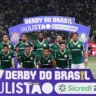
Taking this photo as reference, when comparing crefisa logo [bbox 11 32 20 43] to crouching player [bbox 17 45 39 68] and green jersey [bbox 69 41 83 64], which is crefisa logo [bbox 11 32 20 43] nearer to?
green jersey [bbox 69 41 83 64]

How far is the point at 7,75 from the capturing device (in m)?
7.50

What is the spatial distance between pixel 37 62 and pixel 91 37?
1539cm

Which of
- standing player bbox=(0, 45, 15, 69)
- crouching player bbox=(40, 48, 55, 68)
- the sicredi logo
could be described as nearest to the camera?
the sicredi logo

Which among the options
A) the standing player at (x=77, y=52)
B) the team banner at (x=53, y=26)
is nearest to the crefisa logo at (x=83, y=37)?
the team banner at (x=53, y=26)

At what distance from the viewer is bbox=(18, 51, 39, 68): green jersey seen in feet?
35.3

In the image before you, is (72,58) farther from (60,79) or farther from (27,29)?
(60,79)

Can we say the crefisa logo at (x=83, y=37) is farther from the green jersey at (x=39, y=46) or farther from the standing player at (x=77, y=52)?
A: the green jersey at (x=39, y=46)

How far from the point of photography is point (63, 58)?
36.3ft

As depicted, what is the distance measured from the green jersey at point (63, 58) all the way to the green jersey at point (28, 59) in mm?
669

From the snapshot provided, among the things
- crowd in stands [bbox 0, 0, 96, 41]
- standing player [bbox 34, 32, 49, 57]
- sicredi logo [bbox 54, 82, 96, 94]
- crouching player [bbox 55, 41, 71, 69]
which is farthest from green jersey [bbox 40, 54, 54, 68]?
crowd in stands [bbox 0, 0, 96, 41]

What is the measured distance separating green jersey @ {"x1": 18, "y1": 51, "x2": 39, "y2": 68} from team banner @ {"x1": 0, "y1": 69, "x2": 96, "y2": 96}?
3.18 m

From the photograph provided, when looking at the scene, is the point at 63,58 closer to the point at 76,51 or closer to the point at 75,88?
the point at 76,51

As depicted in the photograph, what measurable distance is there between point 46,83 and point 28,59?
3.32m

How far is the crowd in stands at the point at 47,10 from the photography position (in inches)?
1130
